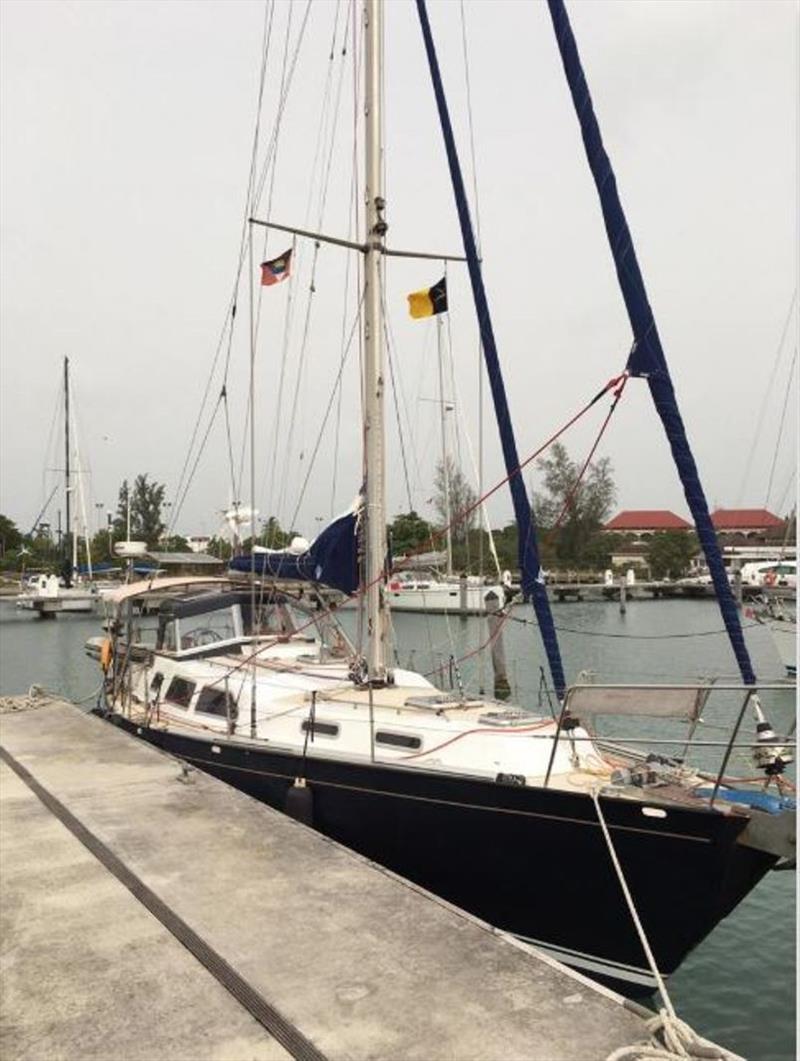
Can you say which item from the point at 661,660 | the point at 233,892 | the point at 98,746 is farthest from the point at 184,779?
the point at 661,660

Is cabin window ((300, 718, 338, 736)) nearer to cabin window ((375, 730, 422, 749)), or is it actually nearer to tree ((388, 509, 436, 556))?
cabin window ((375, 730, 422, 749))

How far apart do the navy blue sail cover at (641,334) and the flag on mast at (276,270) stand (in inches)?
206

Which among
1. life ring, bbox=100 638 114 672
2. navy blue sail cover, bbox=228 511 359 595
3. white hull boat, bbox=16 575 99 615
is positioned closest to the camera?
navy blue sail cover, bbox=228 511 359 595

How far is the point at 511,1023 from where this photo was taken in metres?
4.36

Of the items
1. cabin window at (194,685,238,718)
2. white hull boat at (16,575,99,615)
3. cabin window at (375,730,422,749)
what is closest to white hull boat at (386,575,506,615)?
white hull boat at (16,575,99,615)

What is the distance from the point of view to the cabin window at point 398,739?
8258mm

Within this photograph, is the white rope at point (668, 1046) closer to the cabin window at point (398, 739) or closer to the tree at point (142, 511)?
the cabin window at point (398, 739)

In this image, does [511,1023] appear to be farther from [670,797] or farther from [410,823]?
[410,823]

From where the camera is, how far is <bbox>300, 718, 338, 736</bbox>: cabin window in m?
8.89

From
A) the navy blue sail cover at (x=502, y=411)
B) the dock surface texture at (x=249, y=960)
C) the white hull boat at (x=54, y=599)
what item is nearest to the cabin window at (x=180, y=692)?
the dock surface texture at (x=249, y=960)

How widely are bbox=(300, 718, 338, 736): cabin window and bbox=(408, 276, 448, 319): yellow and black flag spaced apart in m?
6.66

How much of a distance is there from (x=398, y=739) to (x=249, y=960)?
3437 mm

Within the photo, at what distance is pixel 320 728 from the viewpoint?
29.5 feet

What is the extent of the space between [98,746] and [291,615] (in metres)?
3.42
